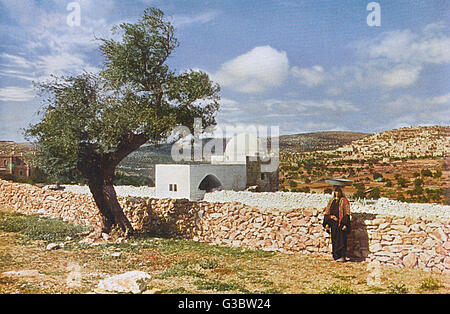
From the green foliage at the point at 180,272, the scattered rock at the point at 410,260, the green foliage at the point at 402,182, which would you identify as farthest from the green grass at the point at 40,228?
the green foliage at the point at 402,182

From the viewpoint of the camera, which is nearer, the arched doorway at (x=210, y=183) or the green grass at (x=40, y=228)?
the green grass at (x=40, y=228)

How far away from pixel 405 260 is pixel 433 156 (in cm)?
282

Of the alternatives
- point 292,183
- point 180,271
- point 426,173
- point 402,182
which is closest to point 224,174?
point 292,183

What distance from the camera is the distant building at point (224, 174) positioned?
8.50 metres

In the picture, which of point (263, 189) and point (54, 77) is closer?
point (54, 77)

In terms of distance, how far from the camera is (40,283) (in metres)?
4.48

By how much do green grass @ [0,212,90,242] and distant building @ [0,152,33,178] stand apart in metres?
0.89

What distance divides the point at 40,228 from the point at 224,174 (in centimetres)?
504

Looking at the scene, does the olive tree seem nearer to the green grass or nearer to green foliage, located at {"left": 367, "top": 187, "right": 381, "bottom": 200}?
the green grass

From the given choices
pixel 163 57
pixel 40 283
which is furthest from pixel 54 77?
pixel 40 283

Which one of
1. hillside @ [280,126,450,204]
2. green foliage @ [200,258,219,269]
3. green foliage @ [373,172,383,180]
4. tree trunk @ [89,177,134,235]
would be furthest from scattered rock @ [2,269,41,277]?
Answer: green foliage @ [373,172,383,180]

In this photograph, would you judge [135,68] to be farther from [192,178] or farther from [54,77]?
[192,178]

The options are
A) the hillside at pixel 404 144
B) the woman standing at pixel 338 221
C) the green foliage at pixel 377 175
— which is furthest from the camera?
the green foliage at pixel 377 175

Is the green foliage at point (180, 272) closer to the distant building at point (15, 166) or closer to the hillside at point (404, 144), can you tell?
the distant building at point (15, 166)
